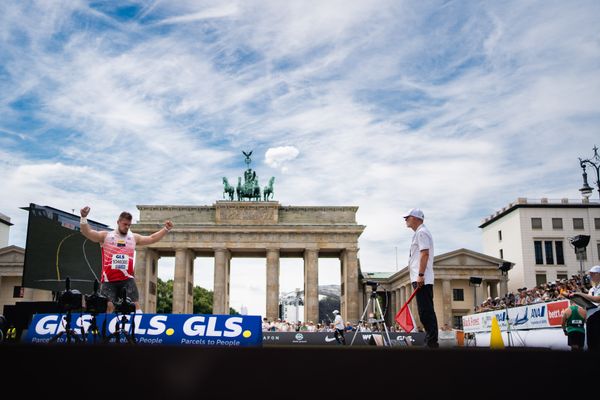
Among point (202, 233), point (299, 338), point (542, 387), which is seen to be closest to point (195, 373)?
point (542, 387)

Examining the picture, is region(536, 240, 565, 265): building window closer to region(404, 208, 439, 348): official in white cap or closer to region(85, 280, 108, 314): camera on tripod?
region(404, 208, 439, 348): official in white cap


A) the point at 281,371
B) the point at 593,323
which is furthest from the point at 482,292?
the point at 281,371

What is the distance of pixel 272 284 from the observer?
66.2 m

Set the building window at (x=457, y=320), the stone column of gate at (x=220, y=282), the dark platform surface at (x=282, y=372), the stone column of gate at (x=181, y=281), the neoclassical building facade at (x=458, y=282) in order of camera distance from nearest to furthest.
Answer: the dark platform surface at (x=282, y=372) → the stone column of gate at (x=220, y=282) → the stone column of gate at (x=181, y=281) → the neoclassical building facade at (x=458, y=282) → the building window at (x=457, y=320)

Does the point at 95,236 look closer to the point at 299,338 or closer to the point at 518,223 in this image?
the point at 299,338

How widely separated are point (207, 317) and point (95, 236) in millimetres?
2732

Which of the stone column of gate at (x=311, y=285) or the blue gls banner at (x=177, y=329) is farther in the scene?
the stone column of gate at (x=311, y=285)

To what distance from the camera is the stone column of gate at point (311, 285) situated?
66125mm

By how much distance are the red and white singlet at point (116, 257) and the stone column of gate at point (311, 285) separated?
58571 millimetres

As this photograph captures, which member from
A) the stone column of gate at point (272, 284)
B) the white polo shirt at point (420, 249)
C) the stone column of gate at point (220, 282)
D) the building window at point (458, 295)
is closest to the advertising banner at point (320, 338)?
the white polo shirt at point (420, 249)

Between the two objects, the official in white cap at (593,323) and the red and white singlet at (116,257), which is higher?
the red and white singlet at (116,257)

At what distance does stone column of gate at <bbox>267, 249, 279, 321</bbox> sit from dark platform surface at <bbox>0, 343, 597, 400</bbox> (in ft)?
209

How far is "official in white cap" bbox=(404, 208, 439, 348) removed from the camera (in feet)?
27.2

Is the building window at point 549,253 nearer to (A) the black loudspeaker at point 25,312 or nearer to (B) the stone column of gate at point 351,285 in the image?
(B) the stone column of gate at point 351,285
